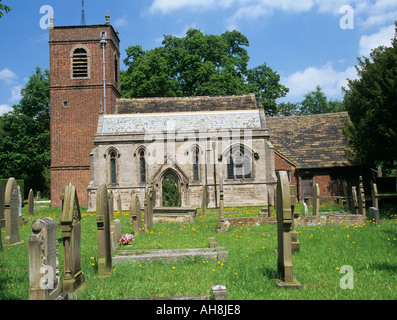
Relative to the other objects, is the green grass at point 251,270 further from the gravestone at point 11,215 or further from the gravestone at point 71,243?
the gravestone at point 11,215

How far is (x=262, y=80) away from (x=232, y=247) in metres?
36.6

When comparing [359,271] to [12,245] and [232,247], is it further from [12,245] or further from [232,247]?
[12,245]

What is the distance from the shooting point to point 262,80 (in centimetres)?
4481

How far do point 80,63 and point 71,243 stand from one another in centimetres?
2838

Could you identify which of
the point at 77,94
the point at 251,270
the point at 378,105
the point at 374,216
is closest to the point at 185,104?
the point at 77,94

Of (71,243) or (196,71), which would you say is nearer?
(71,243)

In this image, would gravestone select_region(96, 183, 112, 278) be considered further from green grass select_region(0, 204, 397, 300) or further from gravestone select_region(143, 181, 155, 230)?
gravestone select_region(143, 181, 155, 230)

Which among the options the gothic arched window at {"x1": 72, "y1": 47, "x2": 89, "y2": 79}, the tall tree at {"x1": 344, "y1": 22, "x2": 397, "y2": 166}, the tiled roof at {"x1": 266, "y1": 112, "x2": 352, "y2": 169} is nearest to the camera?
the tall tree at {"x1": 344, "y1": 22, "x2": 397, "y2": 166}

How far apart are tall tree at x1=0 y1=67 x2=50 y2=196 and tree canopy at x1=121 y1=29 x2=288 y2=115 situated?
12294 millimetres

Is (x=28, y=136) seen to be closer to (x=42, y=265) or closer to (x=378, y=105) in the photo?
(x=378, y=105)

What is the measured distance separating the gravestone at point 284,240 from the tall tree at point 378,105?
13.0 metres

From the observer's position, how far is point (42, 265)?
5.88 meters

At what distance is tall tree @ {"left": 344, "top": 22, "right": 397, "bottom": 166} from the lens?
18766 millimetres

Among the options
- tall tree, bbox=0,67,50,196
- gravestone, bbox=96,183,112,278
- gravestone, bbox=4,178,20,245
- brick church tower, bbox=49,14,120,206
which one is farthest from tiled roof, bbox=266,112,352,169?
tall tree, bbox=0,67,50,196
